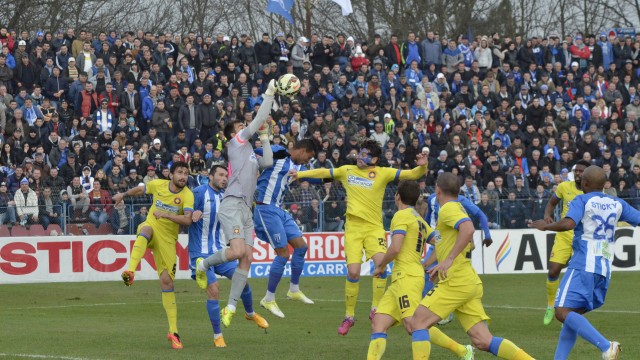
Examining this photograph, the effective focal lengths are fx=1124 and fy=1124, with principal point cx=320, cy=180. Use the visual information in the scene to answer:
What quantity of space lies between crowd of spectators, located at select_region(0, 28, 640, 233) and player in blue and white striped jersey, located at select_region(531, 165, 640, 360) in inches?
619

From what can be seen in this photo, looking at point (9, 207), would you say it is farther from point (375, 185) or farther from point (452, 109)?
point (452, 109)

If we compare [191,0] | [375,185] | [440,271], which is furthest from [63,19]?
[440,271]

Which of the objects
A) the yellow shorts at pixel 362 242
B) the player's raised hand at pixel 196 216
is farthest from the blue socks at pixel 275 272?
the player's raised hand at pixel 196 216

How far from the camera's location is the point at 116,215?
25438mm

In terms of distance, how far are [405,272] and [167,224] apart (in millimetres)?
4225

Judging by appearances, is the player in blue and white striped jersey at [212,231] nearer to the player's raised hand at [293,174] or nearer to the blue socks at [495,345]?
the player's raised hand at [293,174]

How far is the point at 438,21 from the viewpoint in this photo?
53188 mm

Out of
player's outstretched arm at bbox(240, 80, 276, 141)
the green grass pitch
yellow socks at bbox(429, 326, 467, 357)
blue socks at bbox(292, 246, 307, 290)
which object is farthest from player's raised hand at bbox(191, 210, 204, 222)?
yellow socks at bbox(429, 326, 467, 357)

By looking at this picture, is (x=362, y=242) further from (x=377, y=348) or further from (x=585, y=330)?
(x=585, y=330)

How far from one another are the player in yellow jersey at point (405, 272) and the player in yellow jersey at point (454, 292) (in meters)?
0.41

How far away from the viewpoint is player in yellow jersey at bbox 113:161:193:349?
14.2m

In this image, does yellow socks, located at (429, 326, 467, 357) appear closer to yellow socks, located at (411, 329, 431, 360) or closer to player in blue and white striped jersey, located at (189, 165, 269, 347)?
yellow socks, located at (411, 329, 431, 360)

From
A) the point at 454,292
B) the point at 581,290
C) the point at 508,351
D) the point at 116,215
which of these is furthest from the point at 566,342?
the point at 116,215

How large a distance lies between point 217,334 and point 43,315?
5.82 metres
